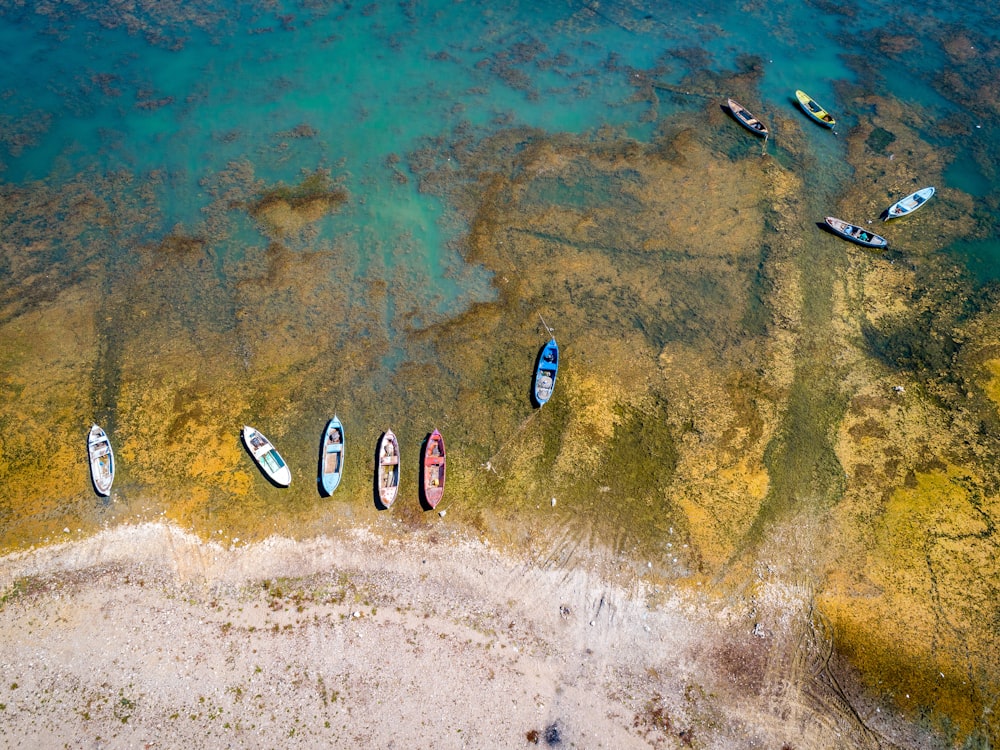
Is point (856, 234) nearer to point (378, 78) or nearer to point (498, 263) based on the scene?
point (498, 263)

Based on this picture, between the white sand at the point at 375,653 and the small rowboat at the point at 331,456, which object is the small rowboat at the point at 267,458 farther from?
the white sand at the point at 375,653

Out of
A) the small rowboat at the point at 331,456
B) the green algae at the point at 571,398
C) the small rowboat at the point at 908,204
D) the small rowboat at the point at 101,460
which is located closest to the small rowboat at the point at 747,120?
the green algae at the point at 571,398

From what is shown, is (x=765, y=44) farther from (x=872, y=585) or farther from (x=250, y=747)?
(x=250, y=747)

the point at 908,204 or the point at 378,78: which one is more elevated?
the point at 378,78

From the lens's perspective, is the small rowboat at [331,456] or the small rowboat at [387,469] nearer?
the small rowboat at [387,469]

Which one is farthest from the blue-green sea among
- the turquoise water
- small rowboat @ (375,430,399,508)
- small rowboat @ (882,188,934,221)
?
small rowboat @ (882,188,934,221)

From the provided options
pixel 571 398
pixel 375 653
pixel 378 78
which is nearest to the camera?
pixel 375 653

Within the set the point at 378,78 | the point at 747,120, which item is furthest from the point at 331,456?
the point at 747,120

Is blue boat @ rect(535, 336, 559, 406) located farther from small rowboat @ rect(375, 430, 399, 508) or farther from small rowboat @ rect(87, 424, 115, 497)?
small rowboat @ rect(87, 424, 115, 497)
